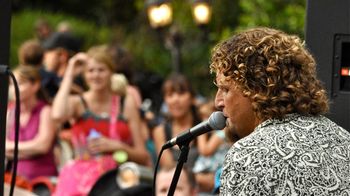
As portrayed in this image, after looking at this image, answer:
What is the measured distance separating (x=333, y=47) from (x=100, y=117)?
12.9 ft

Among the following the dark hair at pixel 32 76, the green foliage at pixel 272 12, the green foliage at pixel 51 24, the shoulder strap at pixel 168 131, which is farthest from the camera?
the green foliage at pixel 51 24

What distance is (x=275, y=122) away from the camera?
3387 millimetres

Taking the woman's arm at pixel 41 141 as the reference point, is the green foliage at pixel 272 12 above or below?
above

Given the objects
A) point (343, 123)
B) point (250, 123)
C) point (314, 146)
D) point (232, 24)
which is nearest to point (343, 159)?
point (314, 146)

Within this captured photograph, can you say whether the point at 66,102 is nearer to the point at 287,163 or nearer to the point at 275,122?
the point at 275,122

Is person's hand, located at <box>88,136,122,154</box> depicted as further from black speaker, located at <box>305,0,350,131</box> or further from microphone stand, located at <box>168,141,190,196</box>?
microphone stand, located at <box>168,141,190,196</box>

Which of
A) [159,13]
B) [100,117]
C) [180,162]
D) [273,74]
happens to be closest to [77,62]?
[100,117]

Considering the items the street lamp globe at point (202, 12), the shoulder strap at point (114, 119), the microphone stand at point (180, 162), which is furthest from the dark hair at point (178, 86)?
the street lamp globe at point (202, 12)

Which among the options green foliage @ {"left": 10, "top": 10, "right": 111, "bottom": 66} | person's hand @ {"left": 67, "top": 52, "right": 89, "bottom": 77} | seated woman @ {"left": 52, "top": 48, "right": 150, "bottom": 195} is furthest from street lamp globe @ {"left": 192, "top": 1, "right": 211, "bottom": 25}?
seated woman @ {"left": 52, "top": 48, "right": 150, "bottom": 195}

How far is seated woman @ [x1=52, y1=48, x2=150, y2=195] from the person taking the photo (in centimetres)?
769

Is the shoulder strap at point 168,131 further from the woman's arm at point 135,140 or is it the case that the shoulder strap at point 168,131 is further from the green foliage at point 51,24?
the green foliage at point 51,24

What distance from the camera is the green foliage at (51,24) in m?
20.3

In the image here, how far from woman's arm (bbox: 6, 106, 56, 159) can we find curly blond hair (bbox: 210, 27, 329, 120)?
4650mm

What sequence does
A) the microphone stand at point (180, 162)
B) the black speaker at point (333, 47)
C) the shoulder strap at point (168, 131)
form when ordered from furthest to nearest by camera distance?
the shoulder strap at point (168, 131) < the black speaker at point (333, 47) < the microphone stand at point (180, 162)
